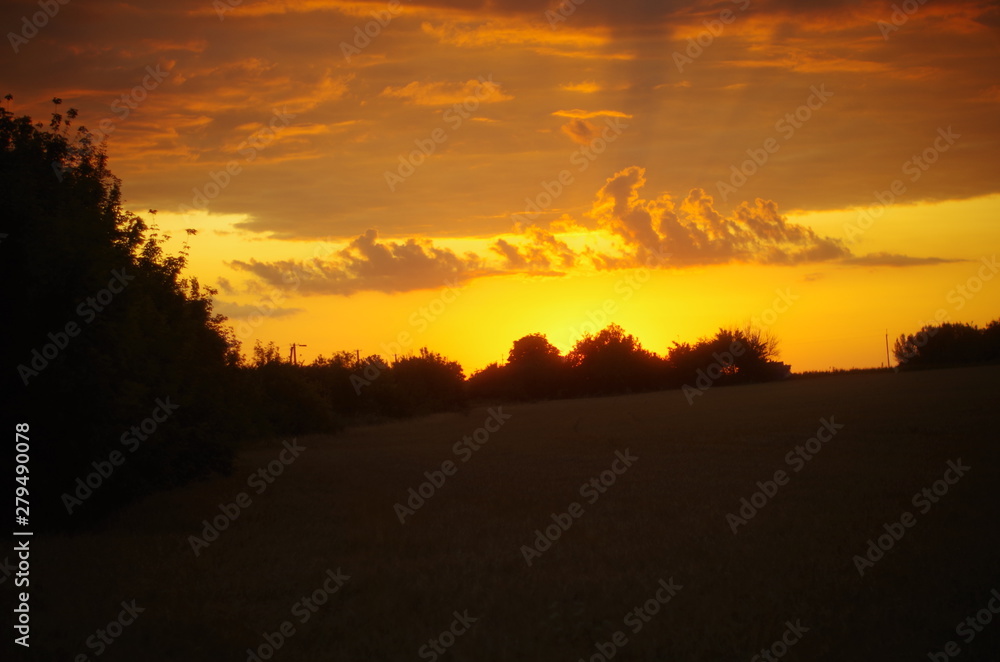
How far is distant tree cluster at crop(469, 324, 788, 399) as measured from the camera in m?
95.0

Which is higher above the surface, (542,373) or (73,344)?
(73,344)

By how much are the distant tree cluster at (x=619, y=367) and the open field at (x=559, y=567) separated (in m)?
75.4

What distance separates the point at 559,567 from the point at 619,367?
89.3 m

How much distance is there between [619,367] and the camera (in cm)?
9881

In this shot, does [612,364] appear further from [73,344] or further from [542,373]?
[73,344]

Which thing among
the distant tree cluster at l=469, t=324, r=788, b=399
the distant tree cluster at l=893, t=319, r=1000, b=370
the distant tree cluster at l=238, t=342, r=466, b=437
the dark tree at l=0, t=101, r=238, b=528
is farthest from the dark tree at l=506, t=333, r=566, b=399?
the dark tree at l=0, t=101, r=238, b=528

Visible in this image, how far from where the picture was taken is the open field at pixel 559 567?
26.0 feet

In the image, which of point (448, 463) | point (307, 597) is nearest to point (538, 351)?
point (448, 463)

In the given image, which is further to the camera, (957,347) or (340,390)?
(957,347)

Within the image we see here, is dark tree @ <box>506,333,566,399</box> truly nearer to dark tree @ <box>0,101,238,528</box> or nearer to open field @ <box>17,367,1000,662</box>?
open field @ <box>17,367,1000,662</box>

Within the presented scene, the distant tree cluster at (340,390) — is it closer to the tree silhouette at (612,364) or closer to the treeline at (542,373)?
the treeline at (542,373)

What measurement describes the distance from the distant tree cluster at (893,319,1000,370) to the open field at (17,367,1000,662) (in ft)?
225

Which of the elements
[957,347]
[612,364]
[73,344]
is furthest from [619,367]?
[73,344]

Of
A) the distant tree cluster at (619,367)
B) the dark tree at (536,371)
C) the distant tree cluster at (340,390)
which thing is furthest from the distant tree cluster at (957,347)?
the distant tree cluster at (340,390)
